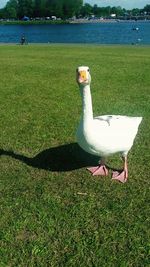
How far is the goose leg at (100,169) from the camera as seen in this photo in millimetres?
5883

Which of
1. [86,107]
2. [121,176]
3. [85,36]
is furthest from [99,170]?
[85,36]

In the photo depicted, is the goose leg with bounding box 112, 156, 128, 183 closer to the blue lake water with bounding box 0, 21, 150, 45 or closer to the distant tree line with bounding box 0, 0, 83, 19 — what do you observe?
the blue lake water with bounding box 0, 21, 150, 45

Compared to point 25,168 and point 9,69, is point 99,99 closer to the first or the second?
point 25,168

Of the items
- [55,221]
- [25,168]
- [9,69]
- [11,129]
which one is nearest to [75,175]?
[25,168]

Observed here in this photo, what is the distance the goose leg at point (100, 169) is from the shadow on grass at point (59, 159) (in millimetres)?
242

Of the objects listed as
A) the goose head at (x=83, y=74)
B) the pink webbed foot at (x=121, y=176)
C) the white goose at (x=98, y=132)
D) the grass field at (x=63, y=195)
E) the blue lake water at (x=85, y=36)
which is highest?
the goose head at (x=83, y=74)

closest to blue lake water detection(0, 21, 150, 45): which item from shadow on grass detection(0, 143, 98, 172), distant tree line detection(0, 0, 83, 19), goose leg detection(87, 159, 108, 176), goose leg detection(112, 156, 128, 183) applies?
shadow on grass detection(0, 143, 98, 172)

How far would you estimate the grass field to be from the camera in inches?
166

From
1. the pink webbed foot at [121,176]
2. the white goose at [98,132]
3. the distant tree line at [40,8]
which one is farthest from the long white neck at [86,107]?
the distant tree line at [40,8]

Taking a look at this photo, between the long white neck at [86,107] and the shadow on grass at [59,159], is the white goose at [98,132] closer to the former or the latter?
the long white neck at [86,107]

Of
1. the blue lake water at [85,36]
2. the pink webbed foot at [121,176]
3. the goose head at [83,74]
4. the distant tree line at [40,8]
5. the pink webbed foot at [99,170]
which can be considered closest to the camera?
the goose head at [83,74]

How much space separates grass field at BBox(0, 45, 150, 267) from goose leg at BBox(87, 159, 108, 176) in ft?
0.34

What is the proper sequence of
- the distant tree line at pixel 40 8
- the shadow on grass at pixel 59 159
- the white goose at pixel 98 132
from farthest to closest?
the distant tree line at pixel 40 8 < the shadow on grass at pixel 59 159 < the white goose at pixel 98 132

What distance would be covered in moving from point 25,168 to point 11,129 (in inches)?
80.7
